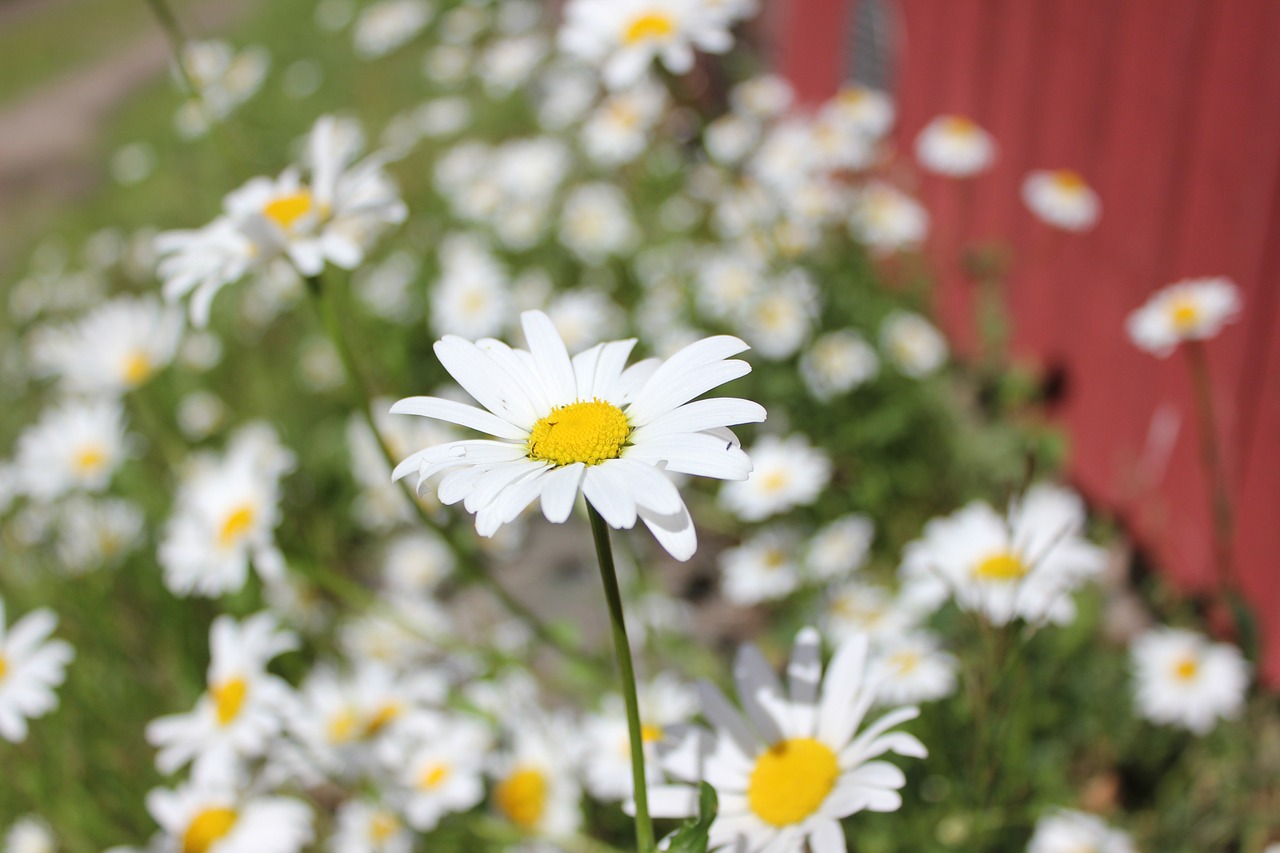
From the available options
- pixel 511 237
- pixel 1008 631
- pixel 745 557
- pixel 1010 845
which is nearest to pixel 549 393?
pixel 1008 631

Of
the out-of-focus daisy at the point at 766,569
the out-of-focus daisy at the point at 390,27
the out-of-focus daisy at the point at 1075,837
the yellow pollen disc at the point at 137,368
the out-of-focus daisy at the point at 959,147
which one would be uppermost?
the out-of-focus daisy at the point at 390,27

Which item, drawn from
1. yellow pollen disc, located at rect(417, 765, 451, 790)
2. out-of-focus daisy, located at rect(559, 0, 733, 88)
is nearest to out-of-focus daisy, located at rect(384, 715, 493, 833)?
yellow pollen disc, located at rect(417, 765, 451, 790)

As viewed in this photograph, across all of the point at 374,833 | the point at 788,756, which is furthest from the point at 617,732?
the point at 788,756

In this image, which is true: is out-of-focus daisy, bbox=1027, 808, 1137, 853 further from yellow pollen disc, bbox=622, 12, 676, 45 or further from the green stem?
yellow pollen disc, bbox=622, 12, 676, 45

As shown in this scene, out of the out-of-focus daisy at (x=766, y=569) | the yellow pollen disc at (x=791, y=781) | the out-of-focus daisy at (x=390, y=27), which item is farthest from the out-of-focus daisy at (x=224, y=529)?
the out-of-focus daisy at (x=390, y=27)

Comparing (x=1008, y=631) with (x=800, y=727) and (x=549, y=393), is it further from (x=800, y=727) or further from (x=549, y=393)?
(x=549, y=393)

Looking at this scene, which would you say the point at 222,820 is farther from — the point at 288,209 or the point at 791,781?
the point at 791,781

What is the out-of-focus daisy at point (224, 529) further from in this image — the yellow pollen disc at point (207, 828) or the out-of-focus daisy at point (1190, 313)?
the out-of-focus daisy at point (1190, 313)
